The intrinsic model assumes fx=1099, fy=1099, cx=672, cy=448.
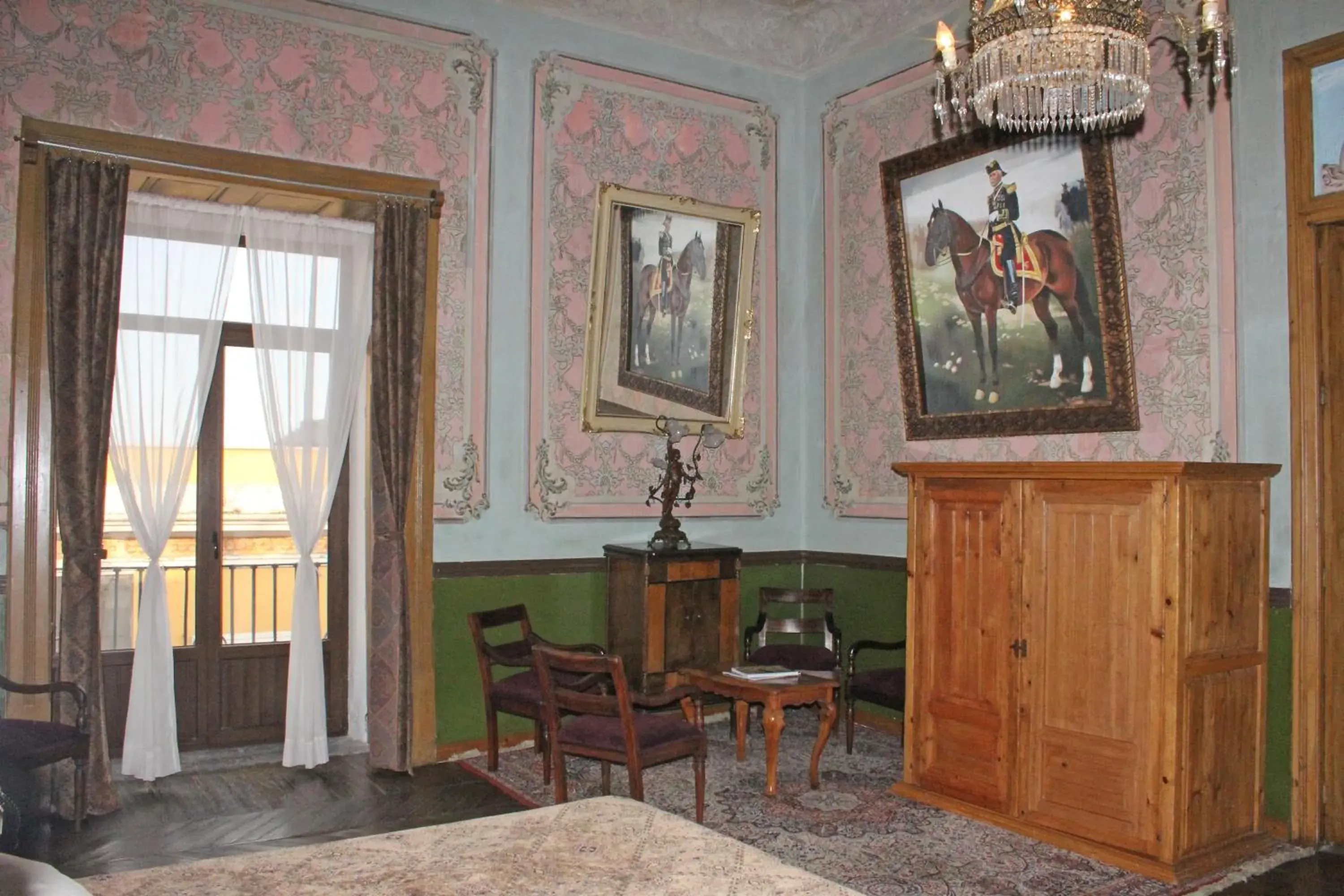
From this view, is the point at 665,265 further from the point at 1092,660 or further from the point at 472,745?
the point at 1092,660

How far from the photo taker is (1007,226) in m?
5.99

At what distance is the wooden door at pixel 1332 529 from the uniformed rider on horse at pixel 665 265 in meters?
3.56

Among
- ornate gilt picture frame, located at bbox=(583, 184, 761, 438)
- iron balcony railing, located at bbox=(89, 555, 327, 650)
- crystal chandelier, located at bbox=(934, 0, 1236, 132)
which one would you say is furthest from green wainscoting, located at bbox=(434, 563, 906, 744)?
crystal chandelier, located at bbox=(934, 0, 1236, 132)

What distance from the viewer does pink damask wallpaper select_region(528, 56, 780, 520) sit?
654cm

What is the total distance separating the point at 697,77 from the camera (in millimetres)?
7148

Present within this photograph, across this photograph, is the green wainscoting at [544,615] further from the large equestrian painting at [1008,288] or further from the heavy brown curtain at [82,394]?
the heavy brown curtain at [82,394]

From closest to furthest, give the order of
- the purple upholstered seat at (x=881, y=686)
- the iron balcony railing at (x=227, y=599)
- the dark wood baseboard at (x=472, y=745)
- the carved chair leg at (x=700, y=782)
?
1. the carved chair leg at (x=700, y=782)
2. the purple upholstered seat at (x=881, y=686)
3. the iron balcony railing at (x=227, y=599)
4. the dark wood baseboard at (x=472, y=745)

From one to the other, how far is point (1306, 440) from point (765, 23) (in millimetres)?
4212

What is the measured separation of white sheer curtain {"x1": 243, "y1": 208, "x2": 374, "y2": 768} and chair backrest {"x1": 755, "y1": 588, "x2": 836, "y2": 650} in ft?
8.66

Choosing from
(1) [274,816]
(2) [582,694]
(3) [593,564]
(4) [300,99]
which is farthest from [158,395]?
(2) [582,694]

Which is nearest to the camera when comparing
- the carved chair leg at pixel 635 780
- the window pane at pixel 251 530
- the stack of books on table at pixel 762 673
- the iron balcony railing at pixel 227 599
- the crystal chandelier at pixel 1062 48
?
the crystal chandelier at pixel 1062 48

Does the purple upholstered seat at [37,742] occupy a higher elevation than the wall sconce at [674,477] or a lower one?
lower

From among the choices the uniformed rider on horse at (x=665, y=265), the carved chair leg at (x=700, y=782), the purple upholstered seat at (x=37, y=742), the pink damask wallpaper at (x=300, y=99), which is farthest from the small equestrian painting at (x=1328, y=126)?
the purple upholstered seat at (x=37, y=742)

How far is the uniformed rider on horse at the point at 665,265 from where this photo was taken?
691 centimetres
